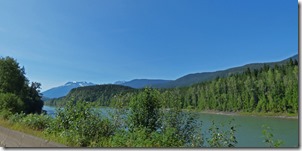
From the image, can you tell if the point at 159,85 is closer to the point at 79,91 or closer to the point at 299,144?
the point at 79,91

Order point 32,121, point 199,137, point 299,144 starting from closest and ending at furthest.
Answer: point 299,144, point 199,137, point 32,121

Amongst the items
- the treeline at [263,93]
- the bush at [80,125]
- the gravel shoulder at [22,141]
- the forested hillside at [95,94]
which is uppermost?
the treeline at [263,93]

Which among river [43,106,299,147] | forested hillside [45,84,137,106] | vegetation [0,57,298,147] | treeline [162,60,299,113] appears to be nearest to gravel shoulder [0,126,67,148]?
vegetation [0,57,298,147]

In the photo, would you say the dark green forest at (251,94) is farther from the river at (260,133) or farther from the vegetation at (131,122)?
the river at (260,133)

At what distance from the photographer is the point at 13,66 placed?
18359 mm

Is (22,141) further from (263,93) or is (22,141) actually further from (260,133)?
(263,93)

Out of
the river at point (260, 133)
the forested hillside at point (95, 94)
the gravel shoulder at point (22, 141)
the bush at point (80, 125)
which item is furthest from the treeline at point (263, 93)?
the gravel shoulder at point (22, 141)

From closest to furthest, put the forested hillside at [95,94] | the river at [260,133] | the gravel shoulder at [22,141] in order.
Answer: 1. the gravel shoulder at [22,141]
2. the river at [260,133]
3. the forested hillside at [95,94]

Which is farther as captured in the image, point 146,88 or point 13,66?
point 13,66

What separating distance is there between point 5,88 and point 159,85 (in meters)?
13.7

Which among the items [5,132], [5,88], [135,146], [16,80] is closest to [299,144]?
[135,146]

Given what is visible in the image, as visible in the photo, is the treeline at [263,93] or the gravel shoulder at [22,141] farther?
the treeline at [263,93]

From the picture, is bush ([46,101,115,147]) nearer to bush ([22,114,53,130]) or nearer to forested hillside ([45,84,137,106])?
forested hillside ([45,84,137,106])

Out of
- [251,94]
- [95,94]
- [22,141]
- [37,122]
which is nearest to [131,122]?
[95,94]
